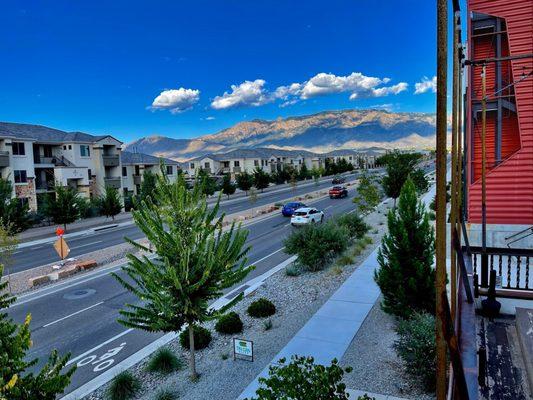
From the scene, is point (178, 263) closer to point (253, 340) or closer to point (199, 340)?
point (199, 340)

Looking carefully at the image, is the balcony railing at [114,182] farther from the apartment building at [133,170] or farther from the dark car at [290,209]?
the dark car at [290,209]

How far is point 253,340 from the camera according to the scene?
1198 centimetres

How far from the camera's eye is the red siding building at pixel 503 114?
15.4 m

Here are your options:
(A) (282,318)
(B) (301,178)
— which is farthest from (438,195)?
(B) (301,178)

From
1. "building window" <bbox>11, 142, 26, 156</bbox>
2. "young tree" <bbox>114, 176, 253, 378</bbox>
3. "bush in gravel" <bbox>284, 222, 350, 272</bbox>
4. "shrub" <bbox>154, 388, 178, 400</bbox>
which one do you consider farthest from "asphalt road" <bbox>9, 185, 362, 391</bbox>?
"building window" <bbox>11, 142, 26, 156</bbox>

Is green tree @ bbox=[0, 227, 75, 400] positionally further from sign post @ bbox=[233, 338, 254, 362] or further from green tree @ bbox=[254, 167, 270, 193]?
green tree @ bbox=[254, 167, 270, 193]

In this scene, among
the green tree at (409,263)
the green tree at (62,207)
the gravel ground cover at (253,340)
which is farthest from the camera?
the green tree at (62,207)

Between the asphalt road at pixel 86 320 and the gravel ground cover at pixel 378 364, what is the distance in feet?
21.3

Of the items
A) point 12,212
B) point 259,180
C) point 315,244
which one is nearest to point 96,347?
point 315,244

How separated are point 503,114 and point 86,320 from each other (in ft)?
58.2


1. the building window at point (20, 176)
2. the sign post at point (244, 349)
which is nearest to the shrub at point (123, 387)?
the sign post at point (244, 349)

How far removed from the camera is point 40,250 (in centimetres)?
2942

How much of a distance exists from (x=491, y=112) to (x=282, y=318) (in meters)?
11.6

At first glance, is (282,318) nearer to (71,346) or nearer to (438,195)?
(71,346)
